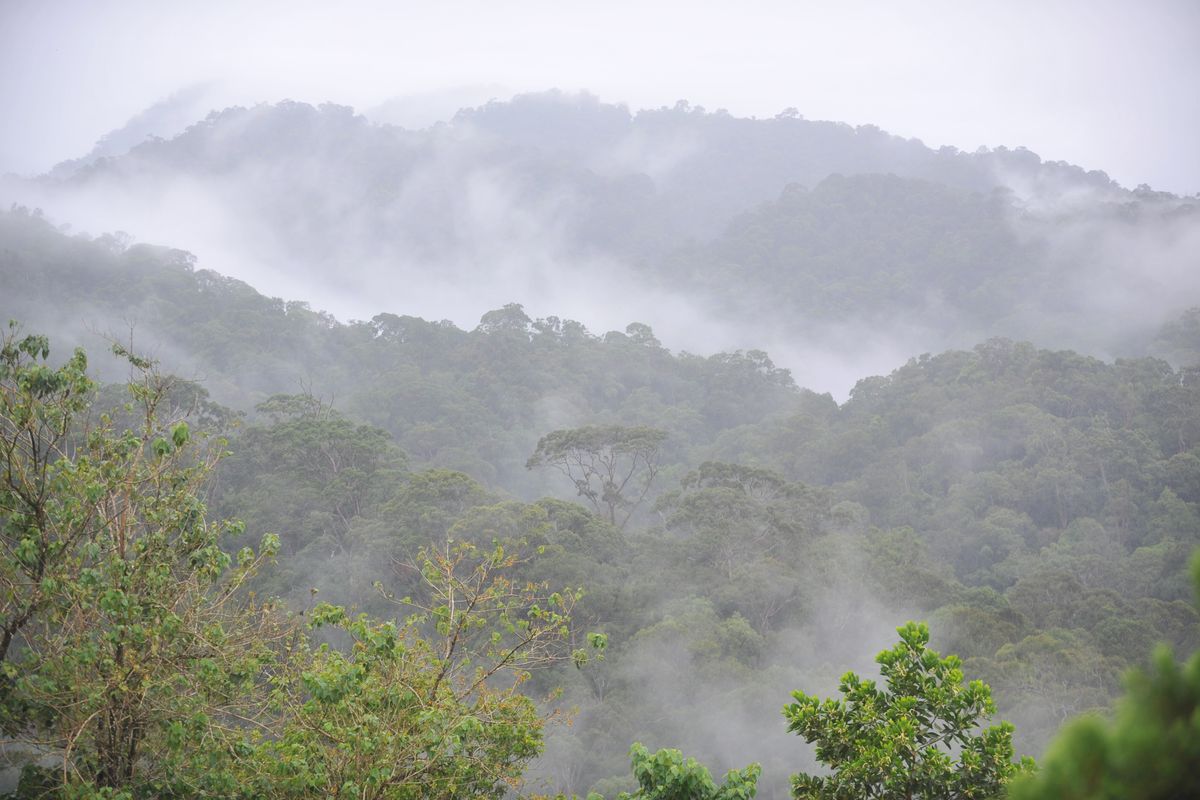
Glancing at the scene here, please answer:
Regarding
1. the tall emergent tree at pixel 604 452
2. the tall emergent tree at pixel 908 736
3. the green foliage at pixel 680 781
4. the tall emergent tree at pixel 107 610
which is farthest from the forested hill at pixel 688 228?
the tall emergent tree at pixel 107 610

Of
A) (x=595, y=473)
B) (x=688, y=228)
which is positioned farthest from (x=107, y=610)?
(x=688, y=228)

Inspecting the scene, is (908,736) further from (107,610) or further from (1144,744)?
(107,610)

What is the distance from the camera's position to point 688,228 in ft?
292

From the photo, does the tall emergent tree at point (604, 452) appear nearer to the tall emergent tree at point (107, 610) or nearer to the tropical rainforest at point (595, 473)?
the tropical rainforest at point (595, 473)

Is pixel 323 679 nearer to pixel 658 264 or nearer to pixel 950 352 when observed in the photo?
pixel 950 352

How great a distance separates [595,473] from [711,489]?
25.6ft

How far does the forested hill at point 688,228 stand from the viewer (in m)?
61.3

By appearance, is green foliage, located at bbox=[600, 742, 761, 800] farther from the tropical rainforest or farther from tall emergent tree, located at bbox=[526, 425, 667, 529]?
tall emergent tree, located at bbox=[526, 425, 667, 529]

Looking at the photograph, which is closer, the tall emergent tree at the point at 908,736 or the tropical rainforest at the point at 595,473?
the tall emergent tree at the point at 908,736

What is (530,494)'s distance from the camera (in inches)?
1563

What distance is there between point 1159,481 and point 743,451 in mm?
→ 16782

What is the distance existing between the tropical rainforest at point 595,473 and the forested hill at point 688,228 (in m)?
0.46

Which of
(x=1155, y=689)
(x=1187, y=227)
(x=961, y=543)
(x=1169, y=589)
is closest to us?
(x=1155, y=689)

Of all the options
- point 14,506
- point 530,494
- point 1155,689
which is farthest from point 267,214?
point 1155,689
